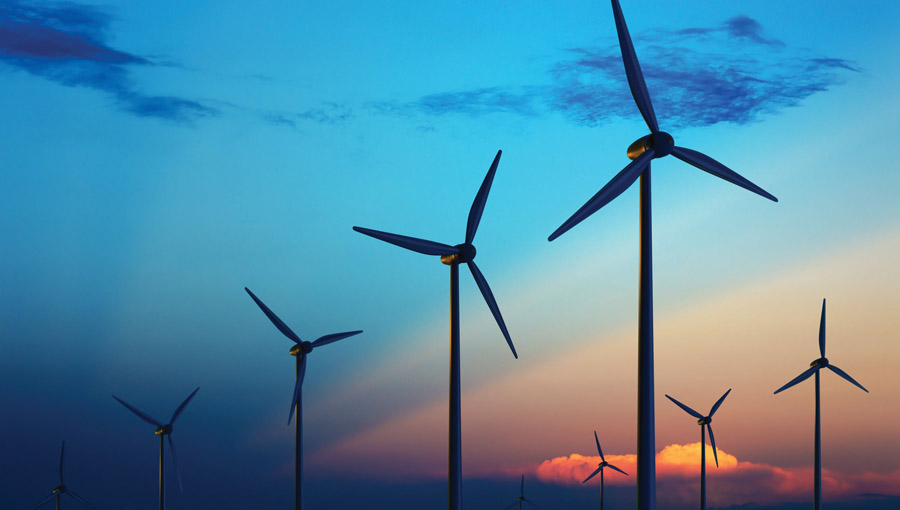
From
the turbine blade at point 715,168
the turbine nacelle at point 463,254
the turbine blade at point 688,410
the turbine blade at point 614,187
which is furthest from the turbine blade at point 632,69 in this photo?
the turbine blade at point 688,410

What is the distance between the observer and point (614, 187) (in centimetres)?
3325

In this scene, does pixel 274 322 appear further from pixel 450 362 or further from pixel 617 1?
pixel 617 1

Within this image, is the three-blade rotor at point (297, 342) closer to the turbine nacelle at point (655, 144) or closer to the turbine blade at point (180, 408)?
the turbine blade at point (180, 408)

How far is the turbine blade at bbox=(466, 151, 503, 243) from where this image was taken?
48.6 metres

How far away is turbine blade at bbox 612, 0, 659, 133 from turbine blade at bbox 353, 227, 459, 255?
14086mm

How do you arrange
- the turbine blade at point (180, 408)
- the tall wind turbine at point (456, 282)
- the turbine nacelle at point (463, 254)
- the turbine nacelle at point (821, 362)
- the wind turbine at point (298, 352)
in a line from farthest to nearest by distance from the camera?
the turbine blade at point (180, 408) → the turbine nacelle at point (821, 362) → the wind turbine at point (298, 352) → the turbine nacelle at point (463, 254) → the tall wind turbine at point (456, 282)

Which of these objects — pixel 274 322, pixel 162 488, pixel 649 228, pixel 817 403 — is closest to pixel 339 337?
pixel 274 322

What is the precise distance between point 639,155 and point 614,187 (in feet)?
4.76

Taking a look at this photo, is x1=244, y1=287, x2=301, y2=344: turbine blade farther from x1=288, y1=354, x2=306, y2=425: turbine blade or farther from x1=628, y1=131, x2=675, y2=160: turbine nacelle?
x1=628, y1=131, x2=675, y2=160: turbine nacelle

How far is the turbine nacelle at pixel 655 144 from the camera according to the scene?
32656 mm

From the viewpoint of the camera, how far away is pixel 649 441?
28344 mm

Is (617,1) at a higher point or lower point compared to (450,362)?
higher

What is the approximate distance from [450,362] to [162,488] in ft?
197

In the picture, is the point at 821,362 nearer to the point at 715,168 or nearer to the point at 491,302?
the point at 491,302
